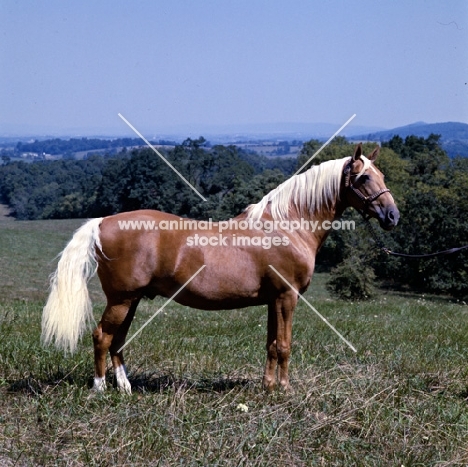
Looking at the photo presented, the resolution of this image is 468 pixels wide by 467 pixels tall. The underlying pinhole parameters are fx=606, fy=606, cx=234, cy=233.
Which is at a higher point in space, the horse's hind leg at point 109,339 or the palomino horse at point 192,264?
the palomino horse at point 192,264

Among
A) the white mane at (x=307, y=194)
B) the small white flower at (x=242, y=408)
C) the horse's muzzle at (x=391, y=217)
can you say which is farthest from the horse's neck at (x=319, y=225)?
the small white flower at (x=242, y=408)

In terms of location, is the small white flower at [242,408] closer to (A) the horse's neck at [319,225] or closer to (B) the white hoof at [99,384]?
(B) the white hoof at [99,384]

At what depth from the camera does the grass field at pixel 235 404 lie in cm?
410

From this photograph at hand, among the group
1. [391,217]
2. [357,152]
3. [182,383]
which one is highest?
[357,152]

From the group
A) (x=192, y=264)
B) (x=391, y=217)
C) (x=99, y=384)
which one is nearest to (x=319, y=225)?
(x=391, y=217)

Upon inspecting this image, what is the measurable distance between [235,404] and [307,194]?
2.01 m

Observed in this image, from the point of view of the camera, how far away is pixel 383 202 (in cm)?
544

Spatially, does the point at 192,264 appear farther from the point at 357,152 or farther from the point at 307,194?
the point at 357,152

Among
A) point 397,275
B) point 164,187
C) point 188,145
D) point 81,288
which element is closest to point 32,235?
point 164,187

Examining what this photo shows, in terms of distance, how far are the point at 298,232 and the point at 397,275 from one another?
4752cm

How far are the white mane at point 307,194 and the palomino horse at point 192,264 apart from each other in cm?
1

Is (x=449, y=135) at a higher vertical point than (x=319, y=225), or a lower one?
higher

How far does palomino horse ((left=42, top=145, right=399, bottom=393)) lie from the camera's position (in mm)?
5316

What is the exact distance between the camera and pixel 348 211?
40344 mm
